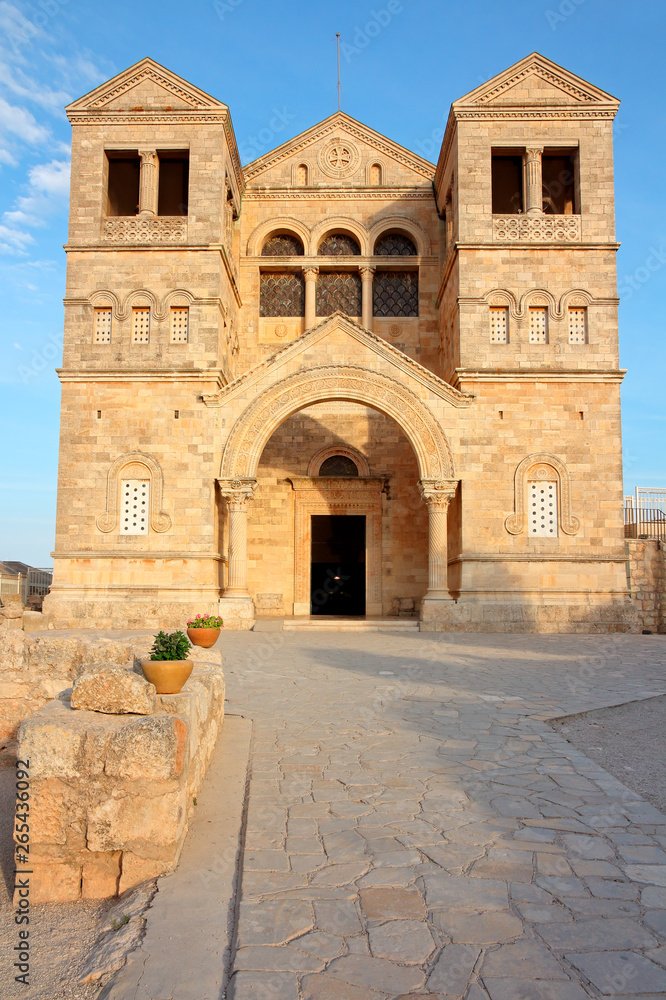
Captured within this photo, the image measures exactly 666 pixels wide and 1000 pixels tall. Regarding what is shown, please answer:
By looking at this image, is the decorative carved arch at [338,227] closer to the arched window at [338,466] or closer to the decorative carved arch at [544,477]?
the arched window at [338,466]

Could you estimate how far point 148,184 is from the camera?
20359 mm

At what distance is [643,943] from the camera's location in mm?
2996

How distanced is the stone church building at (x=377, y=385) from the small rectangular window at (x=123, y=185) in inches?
9.8

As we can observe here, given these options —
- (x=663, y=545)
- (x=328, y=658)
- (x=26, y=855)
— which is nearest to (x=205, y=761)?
(x=26, y=855)

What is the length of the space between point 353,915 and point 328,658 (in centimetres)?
937

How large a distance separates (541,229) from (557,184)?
3603 millimetres

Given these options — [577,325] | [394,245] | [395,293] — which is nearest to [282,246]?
[394,245]

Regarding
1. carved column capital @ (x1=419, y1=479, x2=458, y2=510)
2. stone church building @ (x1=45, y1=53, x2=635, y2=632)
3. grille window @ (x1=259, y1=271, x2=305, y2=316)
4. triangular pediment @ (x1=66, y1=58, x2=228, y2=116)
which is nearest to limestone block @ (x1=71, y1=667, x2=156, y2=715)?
stone church building @ (x1=45, y1=53, x2=635, y2=632)

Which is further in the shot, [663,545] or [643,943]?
[663,545]

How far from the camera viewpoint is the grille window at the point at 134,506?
1891 centimetres

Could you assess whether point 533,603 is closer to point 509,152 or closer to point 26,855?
point 509,152

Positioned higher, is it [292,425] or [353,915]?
[292,425]

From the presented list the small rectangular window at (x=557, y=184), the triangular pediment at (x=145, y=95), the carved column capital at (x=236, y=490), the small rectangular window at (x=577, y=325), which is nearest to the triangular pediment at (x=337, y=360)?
the carved column capital at (x=236, y=490)

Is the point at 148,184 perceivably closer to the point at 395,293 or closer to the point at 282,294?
the point at 282,294
